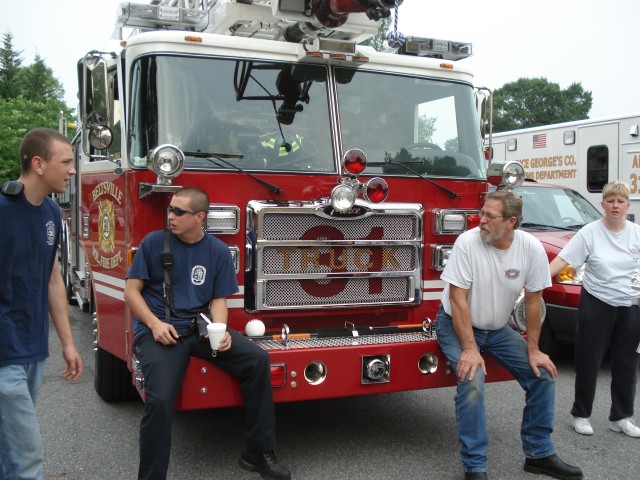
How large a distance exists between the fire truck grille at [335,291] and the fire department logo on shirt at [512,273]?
0.77 metres

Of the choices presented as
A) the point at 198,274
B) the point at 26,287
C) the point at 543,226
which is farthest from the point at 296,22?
the point at 543,226

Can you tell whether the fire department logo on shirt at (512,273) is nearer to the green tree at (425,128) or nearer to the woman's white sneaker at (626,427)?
the green tree at (425,128)

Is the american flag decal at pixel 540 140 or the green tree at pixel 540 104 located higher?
the green tree at pixel 540 104

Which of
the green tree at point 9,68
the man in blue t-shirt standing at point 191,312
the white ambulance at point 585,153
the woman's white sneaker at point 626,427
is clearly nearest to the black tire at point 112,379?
the man in blue t-shirt standing at point 191,312

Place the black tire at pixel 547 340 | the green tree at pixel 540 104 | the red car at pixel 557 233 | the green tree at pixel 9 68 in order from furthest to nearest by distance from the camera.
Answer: the green tree at pixel 540 104 < the green tree at pixel 9 68 < the black tire at pixel 547 340 < the red car at pixel 557 233

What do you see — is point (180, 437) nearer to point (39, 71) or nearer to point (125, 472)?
point (125, 472)

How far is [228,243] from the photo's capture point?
431cm

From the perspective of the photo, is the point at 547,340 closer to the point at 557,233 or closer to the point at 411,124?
the point at 557,233

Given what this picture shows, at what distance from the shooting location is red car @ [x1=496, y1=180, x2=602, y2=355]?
6.76 meters

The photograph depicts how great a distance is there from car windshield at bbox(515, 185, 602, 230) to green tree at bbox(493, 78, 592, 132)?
179 ft

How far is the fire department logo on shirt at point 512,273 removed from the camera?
429cm

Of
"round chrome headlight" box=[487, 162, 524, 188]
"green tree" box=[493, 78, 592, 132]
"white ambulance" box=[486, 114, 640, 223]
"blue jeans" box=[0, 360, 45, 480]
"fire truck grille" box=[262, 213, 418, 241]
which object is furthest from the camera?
"green tree" box=[493, 78, 592, 132]

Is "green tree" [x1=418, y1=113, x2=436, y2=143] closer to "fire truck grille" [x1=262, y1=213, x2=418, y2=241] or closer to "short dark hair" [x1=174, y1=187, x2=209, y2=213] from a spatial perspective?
"fire truck grille" [x1=262, y1=213, x2=418, y2=241]

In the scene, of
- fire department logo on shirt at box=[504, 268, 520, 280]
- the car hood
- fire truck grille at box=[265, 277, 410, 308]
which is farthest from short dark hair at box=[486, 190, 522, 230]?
the car hood
